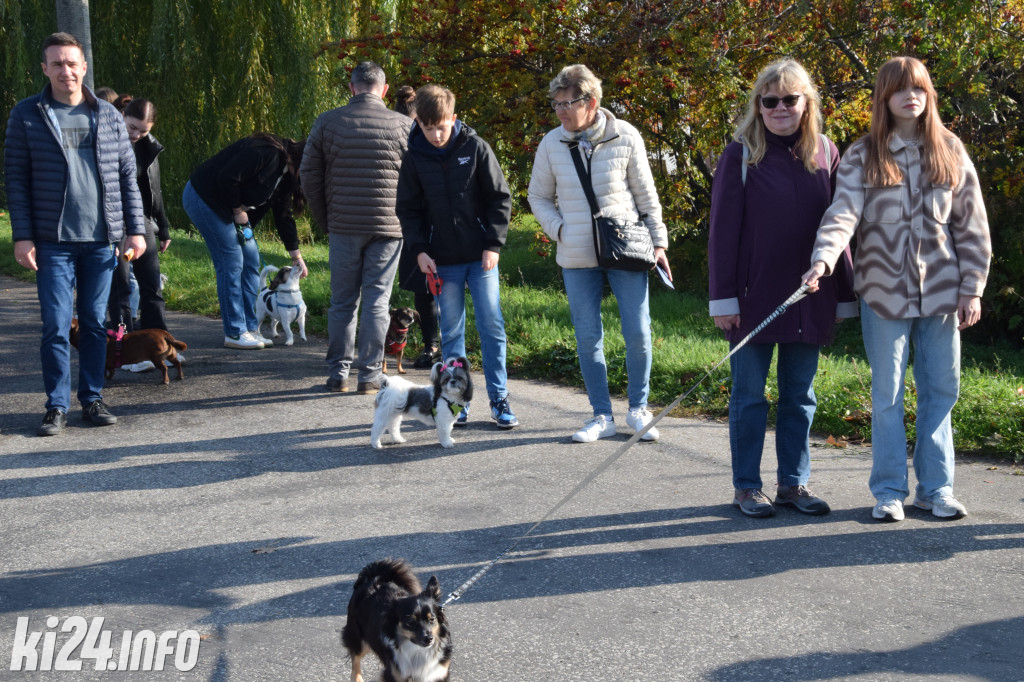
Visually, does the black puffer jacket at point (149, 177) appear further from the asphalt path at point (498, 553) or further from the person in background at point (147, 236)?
the asphalt path at point (498, 553)

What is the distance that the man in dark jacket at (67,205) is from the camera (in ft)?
19.5

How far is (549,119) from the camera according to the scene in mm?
10695

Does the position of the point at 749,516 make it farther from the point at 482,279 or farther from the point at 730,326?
the point at 482,279

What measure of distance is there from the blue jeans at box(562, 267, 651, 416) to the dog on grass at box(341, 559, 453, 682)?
10.2 feet

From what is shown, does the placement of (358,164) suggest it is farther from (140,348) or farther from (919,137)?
(919,137)

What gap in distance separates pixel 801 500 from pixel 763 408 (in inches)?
18.8

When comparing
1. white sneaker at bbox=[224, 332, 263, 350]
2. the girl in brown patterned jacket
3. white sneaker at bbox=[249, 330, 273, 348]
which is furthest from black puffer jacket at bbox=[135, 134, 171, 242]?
the girl in brown patterned jacket

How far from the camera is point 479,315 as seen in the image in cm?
638

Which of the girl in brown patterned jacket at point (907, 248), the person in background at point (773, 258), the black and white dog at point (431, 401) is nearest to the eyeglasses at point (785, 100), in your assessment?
the person in background at point (773, 258)

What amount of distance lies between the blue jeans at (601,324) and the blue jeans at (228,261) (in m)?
3.73

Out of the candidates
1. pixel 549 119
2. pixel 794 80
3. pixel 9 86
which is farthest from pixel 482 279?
pixel 9 86

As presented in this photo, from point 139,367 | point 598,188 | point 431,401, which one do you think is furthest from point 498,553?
point 139,367

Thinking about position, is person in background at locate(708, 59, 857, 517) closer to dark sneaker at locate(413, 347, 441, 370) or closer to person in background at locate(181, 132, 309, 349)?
dark sneaker at locate(413, 347, 441, 370)

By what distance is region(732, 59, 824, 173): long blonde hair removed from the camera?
445cm
